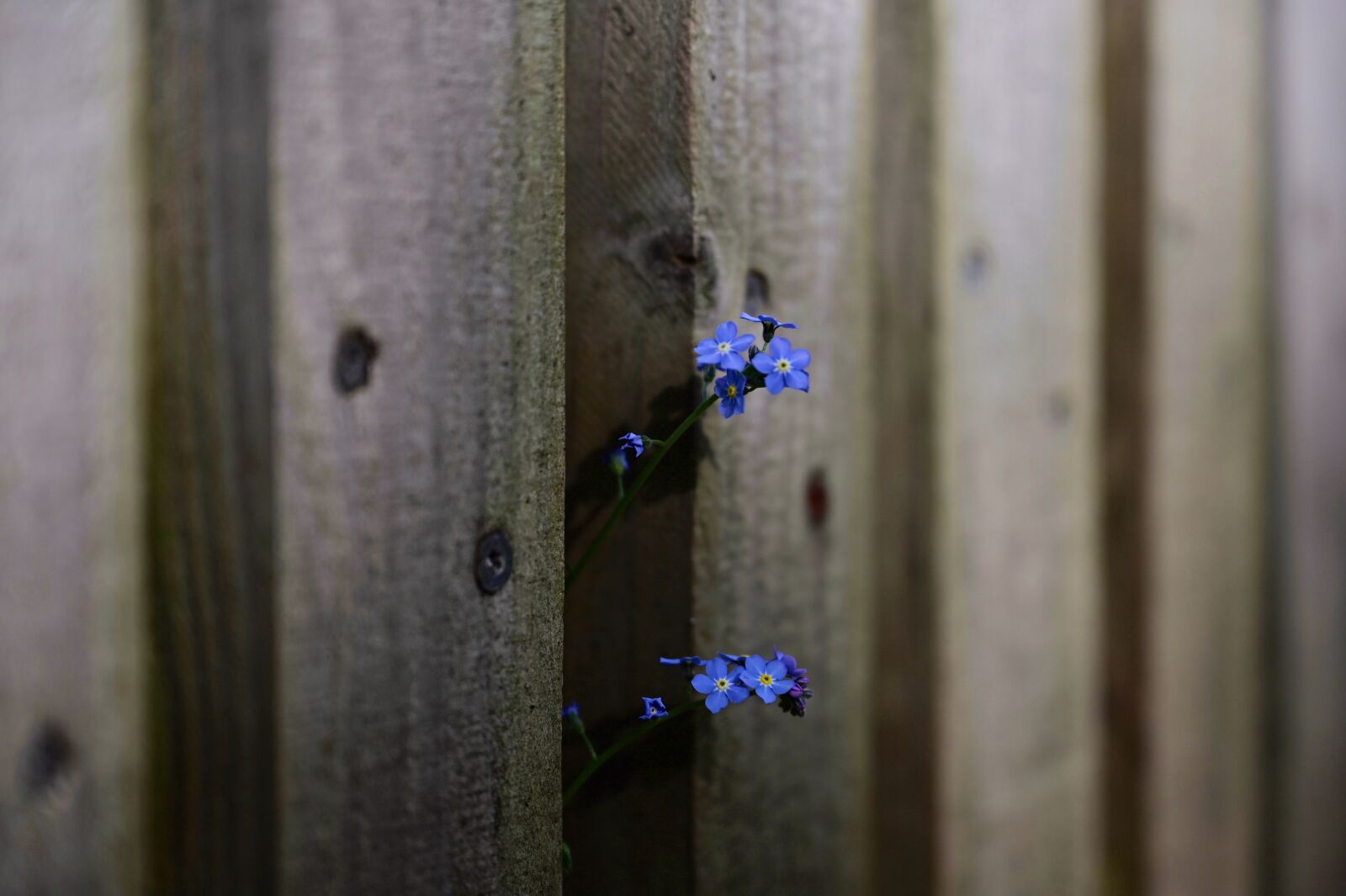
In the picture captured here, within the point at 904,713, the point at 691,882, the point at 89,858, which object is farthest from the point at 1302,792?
the point at 89,858

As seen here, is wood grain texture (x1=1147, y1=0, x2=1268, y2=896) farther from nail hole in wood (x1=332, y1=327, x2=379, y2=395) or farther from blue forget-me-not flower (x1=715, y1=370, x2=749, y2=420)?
nail hole in wood (x1=332, y1=327, x2=379, y2=395)

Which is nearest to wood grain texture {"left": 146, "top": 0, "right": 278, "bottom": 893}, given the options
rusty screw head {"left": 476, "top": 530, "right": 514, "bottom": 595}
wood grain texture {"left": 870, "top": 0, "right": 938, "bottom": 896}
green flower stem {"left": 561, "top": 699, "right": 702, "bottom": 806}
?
rusty screw head {"left": 476, "top": 530, "right": 514, "bottom": 595}

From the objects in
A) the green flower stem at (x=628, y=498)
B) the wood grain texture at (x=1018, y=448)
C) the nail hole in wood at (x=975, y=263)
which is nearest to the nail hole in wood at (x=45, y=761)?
the green flower stem at (x=628, y=498)

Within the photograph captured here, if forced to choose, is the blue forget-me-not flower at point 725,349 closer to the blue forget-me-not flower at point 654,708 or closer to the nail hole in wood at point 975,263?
the blue forget-me-not flower at point 654,708

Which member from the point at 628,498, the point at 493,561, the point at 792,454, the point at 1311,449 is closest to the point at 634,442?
the point at 628,498

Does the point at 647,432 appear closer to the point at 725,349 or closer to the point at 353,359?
the point at 725,349

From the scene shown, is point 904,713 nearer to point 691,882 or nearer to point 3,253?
point 691,882
